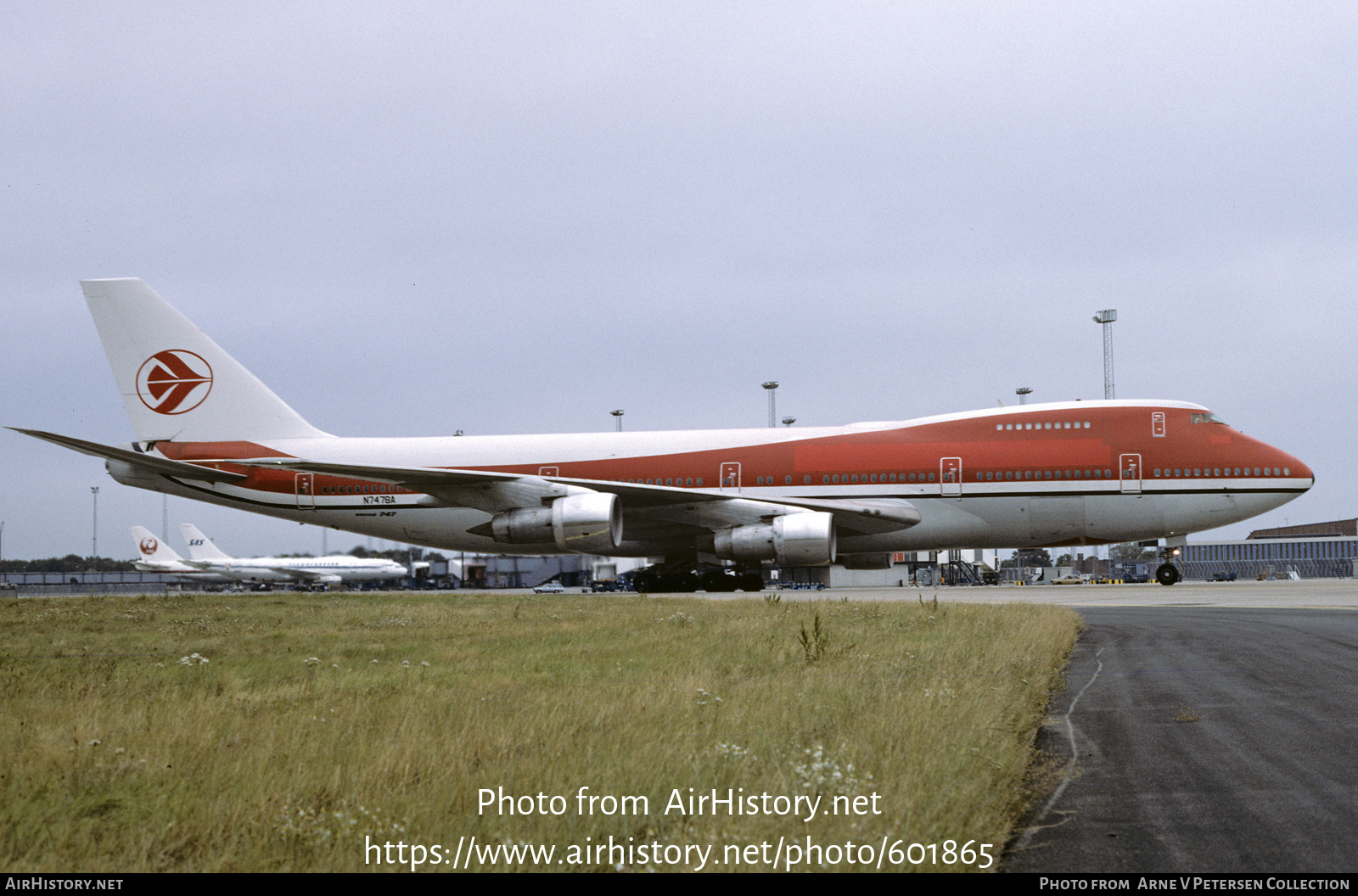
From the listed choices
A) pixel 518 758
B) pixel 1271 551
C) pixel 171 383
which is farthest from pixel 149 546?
pixel 1271 551

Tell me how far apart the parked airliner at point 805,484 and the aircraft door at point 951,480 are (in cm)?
5

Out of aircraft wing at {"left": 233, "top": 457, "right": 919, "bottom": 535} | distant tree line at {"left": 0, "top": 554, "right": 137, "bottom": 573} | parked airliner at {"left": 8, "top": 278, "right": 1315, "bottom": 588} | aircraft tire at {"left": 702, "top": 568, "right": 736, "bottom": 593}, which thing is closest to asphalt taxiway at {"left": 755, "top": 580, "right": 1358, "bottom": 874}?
aircraft wing at {"left": 233, "top": 457, "right": 919, "bottom": 535}

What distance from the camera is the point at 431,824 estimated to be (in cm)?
505

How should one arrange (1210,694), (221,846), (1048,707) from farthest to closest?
(1210,694) → (1048,707) → (221,846)

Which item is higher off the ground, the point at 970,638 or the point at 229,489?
the point at 229,489

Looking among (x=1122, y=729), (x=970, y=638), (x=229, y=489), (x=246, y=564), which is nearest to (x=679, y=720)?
(x=1122, y=729)

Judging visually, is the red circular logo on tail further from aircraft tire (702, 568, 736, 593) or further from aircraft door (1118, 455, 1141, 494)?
aircraft door (1118, 455, 1141, 494)

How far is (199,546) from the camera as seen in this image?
94438 millimetres

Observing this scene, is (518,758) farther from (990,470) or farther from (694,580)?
(694,580)

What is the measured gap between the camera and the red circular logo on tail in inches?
1314

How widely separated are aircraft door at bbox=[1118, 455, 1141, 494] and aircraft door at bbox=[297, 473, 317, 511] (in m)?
24.0

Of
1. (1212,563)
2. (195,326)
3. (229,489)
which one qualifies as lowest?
(1212,563)
